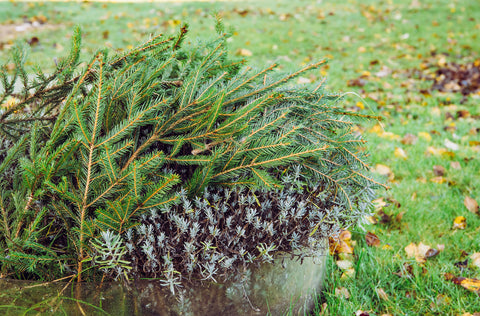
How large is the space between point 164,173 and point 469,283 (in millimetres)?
1811

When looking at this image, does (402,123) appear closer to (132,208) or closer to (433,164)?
(433,164)

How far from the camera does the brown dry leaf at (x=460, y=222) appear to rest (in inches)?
103

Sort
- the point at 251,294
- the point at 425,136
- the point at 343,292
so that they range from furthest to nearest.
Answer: the point at 425,136, the point at 343,292, the point at 251,294

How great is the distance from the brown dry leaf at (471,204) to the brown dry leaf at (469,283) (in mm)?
859

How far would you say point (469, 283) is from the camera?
2.05 meters

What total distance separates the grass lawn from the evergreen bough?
214 millimetres

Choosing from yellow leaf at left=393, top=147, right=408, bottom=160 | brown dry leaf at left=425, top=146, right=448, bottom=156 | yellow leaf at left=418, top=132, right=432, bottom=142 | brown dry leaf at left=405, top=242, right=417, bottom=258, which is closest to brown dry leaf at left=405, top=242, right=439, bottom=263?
brown dry leaf at left=405, top=242, right=417, bottom=258

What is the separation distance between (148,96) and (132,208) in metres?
0.43

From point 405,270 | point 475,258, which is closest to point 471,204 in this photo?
point 475,258

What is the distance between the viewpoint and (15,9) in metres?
9.05

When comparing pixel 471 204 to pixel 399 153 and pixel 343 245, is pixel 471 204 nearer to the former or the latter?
pixel 399 153

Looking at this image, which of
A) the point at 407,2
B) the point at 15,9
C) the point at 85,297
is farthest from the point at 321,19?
the point at 85,297

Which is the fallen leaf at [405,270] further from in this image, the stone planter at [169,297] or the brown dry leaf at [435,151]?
the brown dry leaf at [435,151]

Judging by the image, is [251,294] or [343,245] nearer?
[251,294]
